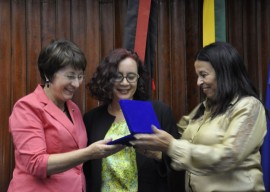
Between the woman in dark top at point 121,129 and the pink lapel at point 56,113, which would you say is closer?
the pink lapel at point 56,113

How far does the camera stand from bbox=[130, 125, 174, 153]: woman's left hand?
180 cm

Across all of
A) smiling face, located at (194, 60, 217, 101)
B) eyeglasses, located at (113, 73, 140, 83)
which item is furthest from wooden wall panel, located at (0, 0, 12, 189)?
smiling face, located at (194, 60, 217, 101)

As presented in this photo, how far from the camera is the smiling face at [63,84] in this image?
6.91 feet

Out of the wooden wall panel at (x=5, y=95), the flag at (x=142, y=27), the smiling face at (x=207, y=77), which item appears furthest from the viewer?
the wooden wall panel at (x=5, y=95)

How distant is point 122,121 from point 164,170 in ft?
1.09

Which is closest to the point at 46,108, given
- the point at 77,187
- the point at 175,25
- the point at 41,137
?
the point at 41,137

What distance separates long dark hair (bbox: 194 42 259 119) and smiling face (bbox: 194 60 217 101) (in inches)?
1.1

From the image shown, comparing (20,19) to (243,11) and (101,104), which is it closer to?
(101,104)

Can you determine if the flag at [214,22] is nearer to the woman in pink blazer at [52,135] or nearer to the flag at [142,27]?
the flag at [142,27]

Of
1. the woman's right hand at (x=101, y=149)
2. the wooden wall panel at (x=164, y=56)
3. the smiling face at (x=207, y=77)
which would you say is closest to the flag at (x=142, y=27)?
the wooden wall panel at (x=164, y=56)

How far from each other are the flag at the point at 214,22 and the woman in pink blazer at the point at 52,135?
2.42 feet

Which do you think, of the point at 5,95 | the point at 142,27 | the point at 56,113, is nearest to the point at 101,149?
the point at 56,113

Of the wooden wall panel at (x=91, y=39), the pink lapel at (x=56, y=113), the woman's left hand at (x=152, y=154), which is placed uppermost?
the wooden wall panel at (x=91, y=39)

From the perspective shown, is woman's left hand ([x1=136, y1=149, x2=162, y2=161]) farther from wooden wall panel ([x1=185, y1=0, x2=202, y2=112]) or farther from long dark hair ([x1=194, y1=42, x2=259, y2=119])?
wooden wall panel ([x1=185, y1=0, x2=202, y2=112])
